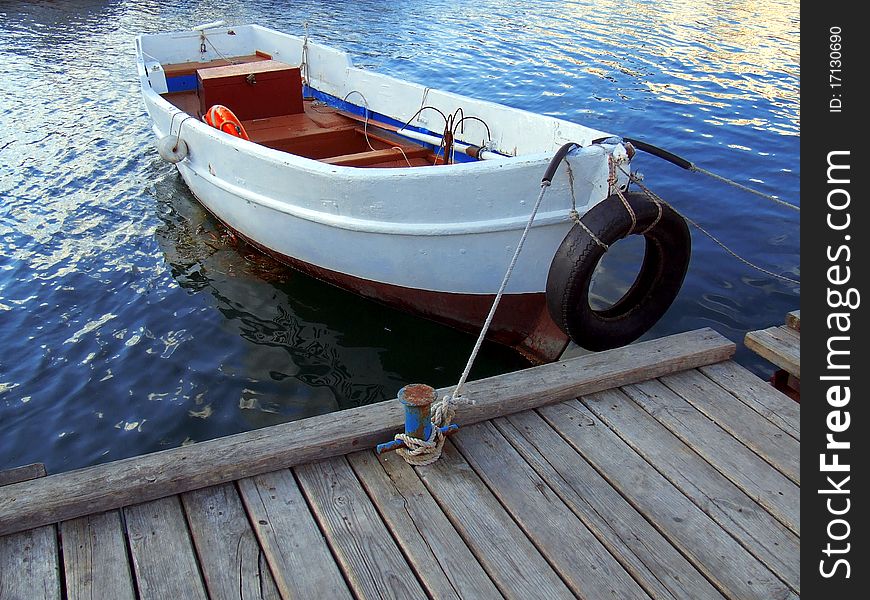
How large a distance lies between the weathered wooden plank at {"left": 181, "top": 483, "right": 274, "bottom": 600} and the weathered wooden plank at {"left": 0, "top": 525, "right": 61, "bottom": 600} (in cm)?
48

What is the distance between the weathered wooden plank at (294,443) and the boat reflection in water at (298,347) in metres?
1.66

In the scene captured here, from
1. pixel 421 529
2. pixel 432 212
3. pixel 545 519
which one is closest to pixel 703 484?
pixel 545 519

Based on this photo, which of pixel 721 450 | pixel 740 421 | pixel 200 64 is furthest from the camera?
pixel 200 64

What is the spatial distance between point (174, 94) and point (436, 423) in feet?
24.2

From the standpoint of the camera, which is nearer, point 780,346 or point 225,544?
point 225,544

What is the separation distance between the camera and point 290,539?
8.80 ft

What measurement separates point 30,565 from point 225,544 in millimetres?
681

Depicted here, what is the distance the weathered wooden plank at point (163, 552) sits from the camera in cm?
246

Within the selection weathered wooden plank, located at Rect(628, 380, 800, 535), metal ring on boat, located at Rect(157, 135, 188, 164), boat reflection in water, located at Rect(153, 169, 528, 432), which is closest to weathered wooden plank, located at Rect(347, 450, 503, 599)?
weathered wooden plank, located at Rect(628, 380, 800, 535)

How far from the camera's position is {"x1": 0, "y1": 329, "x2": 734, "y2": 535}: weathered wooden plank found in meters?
2.74

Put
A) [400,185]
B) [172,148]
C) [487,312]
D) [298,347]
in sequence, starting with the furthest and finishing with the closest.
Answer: [172,148], [298,347], [487,312], [400,185]

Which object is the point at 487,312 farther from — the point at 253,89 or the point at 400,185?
the point at 253,89

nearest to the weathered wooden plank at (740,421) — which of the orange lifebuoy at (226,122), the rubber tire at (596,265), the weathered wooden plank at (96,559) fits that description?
the rubber tire at (596,265)
